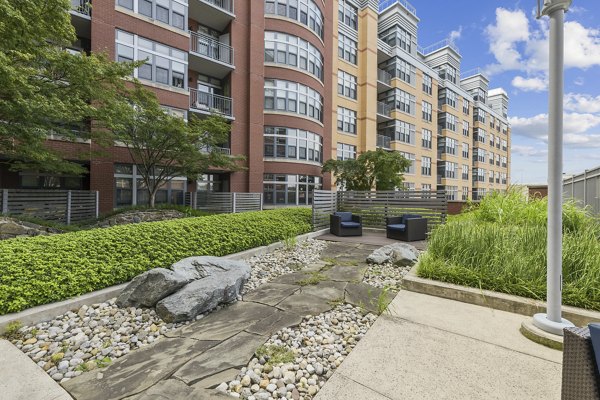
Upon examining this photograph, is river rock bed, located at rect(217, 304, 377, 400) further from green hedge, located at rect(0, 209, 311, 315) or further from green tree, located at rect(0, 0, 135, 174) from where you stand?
green tree, located at rect(0, 0, 135, 174)

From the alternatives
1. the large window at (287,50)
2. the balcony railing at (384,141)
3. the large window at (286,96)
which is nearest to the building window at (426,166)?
the balcony railing at (384,141)

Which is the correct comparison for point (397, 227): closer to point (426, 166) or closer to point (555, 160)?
point (555, 160)

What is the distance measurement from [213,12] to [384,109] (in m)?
17.5

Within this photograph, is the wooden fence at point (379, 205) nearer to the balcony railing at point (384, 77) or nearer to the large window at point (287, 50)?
the large window at point (287, 50)

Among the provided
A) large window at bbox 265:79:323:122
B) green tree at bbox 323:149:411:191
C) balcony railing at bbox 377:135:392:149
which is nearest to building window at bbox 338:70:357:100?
balcony railing at bbox 377:135:392:149

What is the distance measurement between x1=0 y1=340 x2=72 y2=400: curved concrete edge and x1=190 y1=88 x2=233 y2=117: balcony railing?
1454cm

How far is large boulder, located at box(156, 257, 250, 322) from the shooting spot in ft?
11.4

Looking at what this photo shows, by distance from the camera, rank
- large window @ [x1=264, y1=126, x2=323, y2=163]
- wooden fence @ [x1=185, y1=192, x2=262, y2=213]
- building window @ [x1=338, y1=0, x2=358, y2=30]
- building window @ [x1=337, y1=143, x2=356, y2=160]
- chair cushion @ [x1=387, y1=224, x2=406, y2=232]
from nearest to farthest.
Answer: chair cushion @ [x1=387, y1=224, x2=406, y2=232], wooden fence @ [x1=185, y1=192, x2=262, y2=213], large window @ [x1=264, y1=126, x2=323, y2=163], building window @ [x1=337, y1=143, x2=356, y2=160], building window @ [x1=338, y1=0, x2=358, y2=30]

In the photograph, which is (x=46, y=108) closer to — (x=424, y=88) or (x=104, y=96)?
(x=104, y=96)

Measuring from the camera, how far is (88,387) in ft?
7.41

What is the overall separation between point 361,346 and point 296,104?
16.9 metres

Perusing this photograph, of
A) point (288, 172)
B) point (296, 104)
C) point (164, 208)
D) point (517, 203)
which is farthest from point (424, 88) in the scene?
point (164, 208)

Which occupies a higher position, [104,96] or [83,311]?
[104,96]

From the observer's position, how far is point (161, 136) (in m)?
10.4
